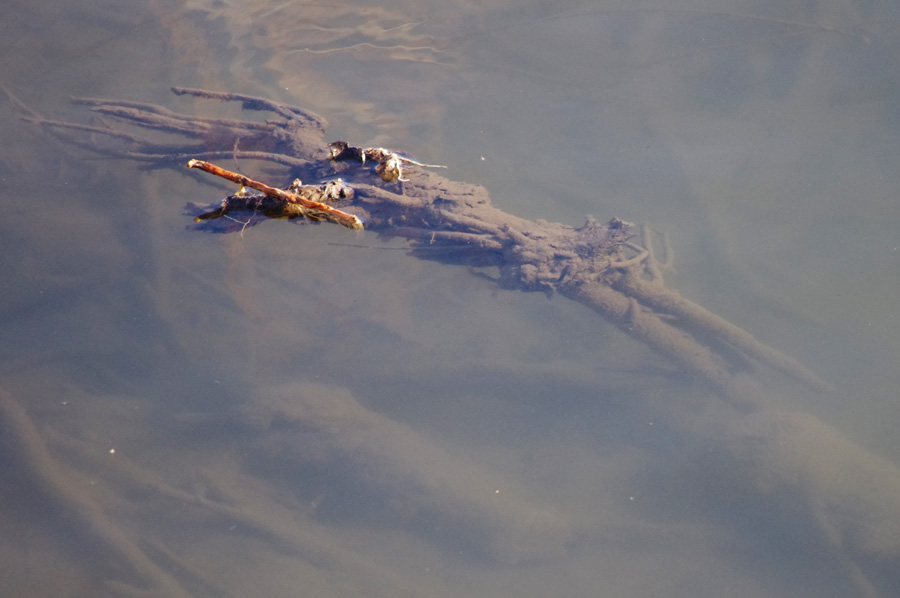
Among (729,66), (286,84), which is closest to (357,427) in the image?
(286,84)

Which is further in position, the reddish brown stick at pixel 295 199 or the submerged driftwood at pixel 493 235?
the submerged driftwood at pixel 493 235

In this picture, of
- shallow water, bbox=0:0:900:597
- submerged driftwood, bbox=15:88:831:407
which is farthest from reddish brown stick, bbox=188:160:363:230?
shallow water, bbox=0:0:900:597

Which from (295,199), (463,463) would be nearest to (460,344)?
(463,463)

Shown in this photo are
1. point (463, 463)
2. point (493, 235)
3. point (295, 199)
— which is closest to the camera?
point (463, 463)

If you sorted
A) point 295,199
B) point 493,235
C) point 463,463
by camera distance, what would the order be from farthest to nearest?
point 493,235 < point 295,199 < point 463,463

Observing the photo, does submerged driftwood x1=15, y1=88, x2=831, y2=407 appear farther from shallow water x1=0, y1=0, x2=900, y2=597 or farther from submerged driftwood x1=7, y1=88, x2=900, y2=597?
shallow water x1=0, y1=0, x2=900, y2=597

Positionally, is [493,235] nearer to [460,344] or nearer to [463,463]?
[460,344]

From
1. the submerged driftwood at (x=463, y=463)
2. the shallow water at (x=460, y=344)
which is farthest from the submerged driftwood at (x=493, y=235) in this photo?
the shallow water at (x=460, y=344)

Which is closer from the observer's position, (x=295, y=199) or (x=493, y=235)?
(x=295, y=199)

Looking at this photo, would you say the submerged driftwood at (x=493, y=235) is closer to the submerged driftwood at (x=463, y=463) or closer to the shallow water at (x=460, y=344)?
the submerged driftwood at (x=463, y=463)
